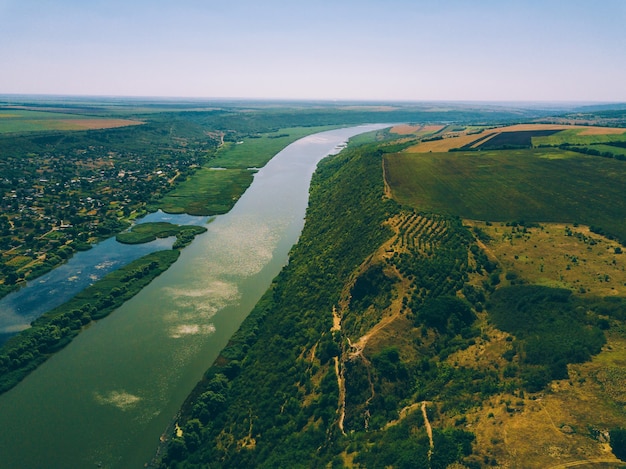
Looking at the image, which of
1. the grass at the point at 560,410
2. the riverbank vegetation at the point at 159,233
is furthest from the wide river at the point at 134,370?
the grass at the point at 560,410

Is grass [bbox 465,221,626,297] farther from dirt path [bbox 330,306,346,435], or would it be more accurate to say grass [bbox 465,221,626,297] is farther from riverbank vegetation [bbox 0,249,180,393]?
riverbank vegetation [bbox 0,249,180,393]

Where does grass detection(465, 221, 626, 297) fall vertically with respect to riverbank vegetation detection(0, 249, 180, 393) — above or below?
above

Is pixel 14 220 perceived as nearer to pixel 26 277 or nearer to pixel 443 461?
pixel 26 277

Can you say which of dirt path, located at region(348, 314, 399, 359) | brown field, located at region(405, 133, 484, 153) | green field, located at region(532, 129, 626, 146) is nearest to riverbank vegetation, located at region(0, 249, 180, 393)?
dirt path, located at region(348, 314, 399, 359)


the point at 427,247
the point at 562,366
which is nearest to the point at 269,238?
the point at 427,247

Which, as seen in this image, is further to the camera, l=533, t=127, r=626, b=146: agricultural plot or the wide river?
l=533, t=127, r=626, b=146: agricultural plot

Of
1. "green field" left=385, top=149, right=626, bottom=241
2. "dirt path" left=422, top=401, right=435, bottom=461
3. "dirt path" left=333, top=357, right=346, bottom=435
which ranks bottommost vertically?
"dirt path" left=333, top=357, right=346, bottom=435

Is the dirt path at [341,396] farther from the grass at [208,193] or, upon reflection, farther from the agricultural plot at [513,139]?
the agricultural plot at [513,139]
